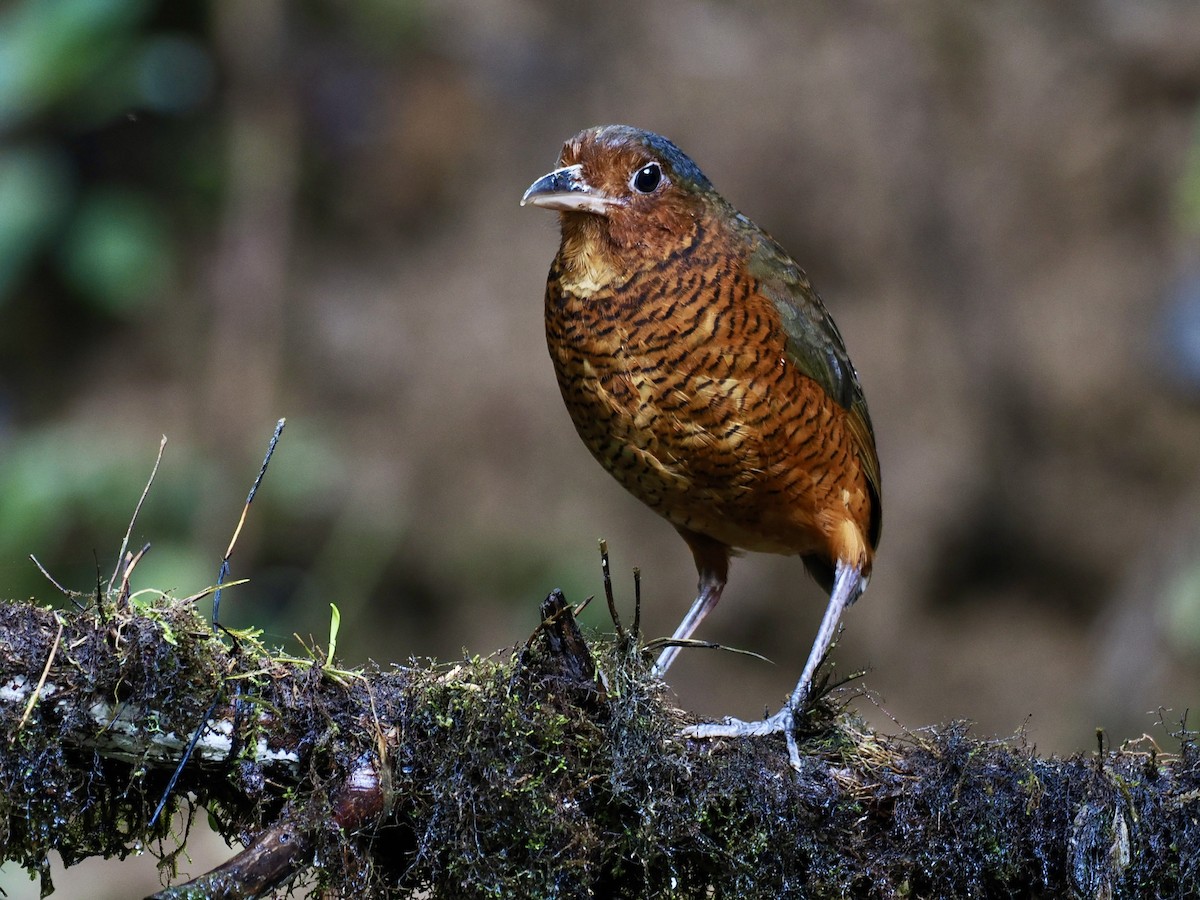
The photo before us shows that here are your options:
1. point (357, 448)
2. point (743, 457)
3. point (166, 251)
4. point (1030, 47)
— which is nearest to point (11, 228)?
point (166, 251)

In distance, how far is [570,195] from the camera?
3281 millimetres

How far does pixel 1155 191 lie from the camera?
6996mm

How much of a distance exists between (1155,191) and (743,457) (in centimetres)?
487

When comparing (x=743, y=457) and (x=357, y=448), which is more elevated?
(x=357, y=448)

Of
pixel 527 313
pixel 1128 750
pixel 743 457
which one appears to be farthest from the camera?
pixel 527 313

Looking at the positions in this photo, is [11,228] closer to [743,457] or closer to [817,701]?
[743,457]

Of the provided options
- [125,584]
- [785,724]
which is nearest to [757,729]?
[785,724]

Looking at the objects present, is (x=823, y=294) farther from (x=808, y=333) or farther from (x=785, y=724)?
(x=785, y=724)

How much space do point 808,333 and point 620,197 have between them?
644 millimetres

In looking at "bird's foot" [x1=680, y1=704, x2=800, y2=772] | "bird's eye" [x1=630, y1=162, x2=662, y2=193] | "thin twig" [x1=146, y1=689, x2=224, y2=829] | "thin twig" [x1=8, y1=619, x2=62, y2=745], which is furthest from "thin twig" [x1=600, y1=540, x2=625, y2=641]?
"bird's eye" [x1=630, y1=162, x2=662, y2=193]

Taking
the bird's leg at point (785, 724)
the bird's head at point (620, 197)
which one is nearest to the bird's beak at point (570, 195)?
the bird's head at point (620, 197)

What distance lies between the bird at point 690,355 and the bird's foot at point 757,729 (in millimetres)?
148

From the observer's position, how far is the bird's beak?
10.7 feet

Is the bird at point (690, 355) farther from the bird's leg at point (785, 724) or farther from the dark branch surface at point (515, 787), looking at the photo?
the dark branch surface at point (515, 787)
